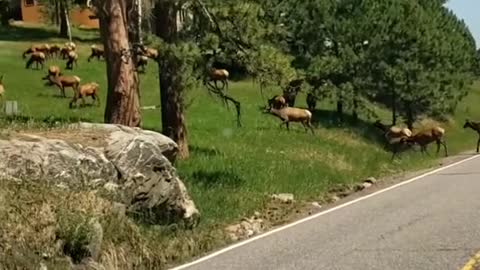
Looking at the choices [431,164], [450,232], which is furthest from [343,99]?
[450,232]

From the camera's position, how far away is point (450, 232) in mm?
15062

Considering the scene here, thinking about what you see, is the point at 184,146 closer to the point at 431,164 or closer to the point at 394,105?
the point at 431,164

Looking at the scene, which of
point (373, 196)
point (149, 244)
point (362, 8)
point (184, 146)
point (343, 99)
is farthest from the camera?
point (362, 8)

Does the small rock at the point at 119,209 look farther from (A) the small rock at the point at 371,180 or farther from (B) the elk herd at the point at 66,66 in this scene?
(B) the elk herd at the point at 66,66

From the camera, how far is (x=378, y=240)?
1448 centimetres

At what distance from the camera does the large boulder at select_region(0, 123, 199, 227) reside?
45.9ft

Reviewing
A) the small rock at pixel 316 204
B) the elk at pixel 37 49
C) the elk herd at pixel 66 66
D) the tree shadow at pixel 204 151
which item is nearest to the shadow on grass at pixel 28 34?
the elk herd at pixel 66 66

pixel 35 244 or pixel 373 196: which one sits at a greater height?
pixel 35 244

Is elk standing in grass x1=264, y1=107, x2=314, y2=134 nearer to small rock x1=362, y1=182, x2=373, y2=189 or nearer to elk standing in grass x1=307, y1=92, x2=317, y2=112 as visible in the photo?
elk standing in grass x1=307, y1=92, x2=317, y2=112

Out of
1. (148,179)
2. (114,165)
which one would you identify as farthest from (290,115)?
(114,165)

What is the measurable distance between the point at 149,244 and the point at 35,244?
8.46ft

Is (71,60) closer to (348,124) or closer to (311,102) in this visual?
(311,102)

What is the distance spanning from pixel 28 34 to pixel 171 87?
153 feet

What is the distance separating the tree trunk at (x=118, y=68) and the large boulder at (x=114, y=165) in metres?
3.52
